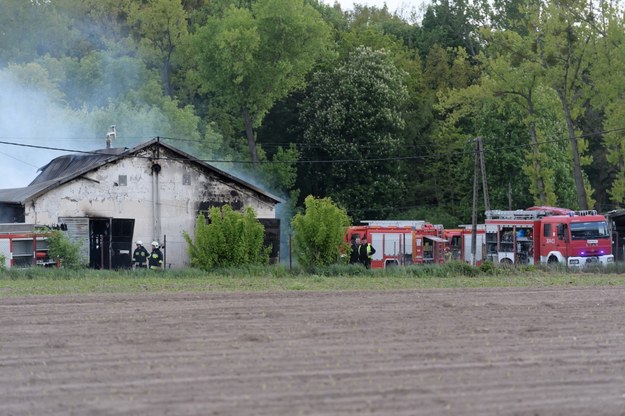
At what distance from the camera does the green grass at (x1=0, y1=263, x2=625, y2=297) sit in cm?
3083

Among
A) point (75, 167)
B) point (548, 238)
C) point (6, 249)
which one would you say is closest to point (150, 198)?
point (75, 167)

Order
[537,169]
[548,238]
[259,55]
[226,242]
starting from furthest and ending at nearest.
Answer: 1. [259,55]
2. [537,169]
3. [548,238]
4. [226,242]

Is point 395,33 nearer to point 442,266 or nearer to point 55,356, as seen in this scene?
point 442,266

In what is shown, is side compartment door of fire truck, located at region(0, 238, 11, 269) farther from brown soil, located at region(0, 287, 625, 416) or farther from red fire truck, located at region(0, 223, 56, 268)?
brown soil, located at region(0, 287, 625, 416)

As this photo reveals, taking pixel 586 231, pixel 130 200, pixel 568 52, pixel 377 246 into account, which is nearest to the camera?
pixel 130 200

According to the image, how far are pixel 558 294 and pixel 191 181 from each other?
24007 millimetres

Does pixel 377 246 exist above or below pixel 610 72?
below

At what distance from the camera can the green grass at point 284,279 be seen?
101 feet

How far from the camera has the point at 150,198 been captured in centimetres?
4812

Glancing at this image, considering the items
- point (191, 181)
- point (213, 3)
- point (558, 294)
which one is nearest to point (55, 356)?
point (558, 294)

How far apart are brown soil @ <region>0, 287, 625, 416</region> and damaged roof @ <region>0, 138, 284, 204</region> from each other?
19.5 m

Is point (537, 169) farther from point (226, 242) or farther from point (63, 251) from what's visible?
point (63, 251)

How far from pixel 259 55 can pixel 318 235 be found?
37213 millimetres

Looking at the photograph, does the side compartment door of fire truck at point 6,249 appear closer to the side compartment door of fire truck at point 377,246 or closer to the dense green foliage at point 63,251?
the dense green foliage at point 63,251
